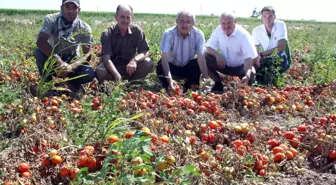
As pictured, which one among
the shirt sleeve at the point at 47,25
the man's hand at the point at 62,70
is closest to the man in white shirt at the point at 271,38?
the man's hand at the point at 62,70

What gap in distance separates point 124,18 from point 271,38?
241 centimetres

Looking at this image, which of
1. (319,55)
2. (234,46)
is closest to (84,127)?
(234,46)

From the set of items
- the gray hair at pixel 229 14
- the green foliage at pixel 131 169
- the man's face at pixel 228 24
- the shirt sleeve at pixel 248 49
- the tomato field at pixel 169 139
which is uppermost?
the gray hair at pixel 229 14

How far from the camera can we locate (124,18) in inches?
202

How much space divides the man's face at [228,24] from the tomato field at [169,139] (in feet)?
3.07

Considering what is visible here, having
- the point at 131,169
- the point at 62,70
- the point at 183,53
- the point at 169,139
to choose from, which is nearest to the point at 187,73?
the point at 183,53

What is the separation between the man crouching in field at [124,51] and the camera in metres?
5.12

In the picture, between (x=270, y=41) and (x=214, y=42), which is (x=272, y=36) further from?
(x=214, y=42)

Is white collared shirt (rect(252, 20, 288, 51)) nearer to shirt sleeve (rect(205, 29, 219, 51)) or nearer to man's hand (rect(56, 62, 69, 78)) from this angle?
shirt sleeve (rect(205, 29, 219, 51))

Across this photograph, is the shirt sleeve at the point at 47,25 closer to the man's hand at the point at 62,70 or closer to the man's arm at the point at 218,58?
the man's hand at the point at 62,70

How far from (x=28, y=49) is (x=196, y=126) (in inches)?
195

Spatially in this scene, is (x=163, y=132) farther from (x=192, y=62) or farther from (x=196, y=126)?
(x=192, y=62)

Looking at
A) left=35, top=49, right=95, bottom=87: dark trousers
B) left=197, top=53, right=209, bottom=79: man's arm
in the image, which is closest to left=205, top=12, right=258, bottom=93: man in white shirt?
left=197, top=53, right=209, bottom=79: man's arm

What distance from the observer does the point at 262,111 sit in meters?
4.54
